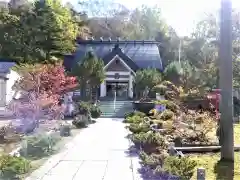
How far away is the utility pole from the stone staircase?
17947 mm

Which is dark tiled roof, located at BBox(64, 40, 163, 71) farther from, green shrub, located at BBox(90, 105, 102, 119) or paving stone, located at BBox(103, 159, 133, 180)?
paving stone, located at BBox(103, 159, 133, 180)

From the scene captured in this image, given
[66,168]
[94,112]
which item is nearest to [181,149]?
[66,168]

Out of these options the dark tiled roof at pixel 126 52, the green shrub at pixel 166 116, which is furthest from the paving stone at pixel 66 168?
the dark tiled roof at pixel 126 52

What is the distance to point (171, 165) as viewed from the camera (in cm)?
820

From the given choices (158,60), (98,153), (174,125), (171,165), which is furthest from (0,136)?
(158,60)

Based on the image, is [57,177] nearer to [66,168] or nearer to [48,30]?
[66,168]

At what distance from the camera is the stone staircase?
28562 millimetres

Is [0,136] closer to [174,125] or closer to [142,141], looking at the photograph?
[142,141]

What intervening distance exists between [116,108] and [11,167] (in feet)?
73.1

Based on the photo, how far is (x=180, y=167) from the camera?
806 cm

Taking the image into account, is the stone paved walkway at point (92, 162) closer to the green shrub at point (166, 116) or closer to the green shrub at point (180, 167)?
the green shrub at point (180, 167)

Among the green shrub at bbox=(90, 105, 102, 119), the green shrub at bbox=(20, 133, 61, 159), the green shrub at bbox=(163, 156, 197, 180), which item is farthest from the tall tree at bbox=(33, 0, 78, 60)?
the green shrub at bbox=(163, 156, 197, 180)

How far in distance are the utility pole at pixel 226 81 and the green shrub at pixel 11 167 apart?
18.0 ft

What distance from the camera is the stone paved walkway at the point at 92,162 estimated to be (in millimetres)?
9315
